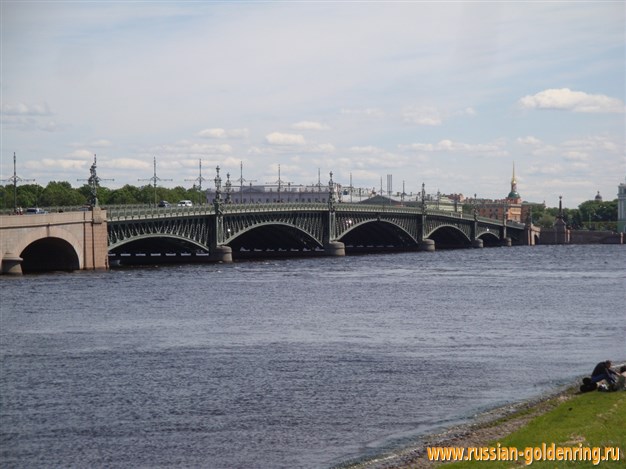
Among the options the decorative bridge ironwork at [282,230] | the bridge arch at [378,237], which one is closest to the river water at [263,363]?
the decorative bridge ironwork at [282,230]

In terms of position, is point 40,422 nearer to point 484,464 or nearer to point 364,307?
point 484,464

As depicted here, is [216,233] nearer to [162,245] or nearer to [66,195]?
[162,245]

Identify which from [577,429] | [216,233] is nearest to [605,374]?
[577,429]

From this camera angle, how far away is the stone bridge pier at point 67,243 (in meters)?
73.2

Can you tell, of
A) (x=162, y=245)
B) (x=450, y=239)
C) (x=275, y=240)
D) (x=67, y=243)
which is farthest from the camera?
(x=450, y=239)

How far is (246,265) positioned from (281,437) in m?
73.2

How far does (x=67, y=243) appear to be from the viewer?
7744 centimetres

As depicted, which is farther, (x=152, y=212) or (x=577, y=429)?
(x=152, y=212)

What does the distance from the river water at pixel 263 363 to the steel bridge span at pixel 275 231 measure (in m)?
14.5

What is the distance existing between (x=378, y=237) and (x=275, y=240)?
2558 centimetres

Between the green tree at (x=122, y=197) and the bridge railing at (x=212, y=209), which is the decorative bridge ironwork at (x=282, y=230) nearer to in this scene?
the bridge railing at (x=212, y=209)

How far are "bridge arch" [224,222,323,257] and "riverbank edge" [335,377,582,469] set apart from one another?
81.1 meters

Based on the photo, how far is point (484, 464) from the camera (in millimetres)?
20719

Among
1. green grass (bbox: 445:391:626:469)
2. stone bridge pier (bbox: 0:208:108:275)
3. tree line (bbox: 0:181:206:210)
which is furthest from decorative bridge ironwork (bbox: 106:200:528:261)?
green grass (bbox: 445:391:626:469)
